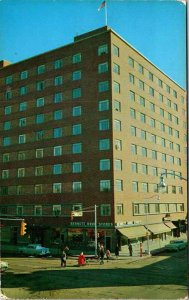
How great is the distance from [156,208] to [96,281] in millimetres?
33149

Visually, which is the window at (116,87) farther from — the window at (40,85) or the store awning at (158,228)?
the store awning at (158,228)

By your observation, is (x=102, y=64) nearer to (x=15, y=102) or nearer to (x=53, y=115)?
(x=53, y=115)

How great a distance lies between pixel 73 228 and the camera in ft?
156

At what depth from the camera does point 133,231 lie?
150ft

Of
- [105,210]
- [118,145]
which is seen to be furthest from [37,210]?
[118,145]

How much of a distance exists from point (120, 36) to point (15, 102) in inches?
795

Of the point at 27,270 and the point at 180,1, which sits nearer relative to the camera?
the point at 180,1

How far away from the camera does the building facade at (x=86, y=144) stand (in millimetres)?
46469

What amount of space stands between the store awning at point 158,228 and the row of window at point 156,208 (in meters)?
1.97

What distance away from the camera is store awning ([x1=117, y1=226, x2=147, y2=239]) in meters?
43.8

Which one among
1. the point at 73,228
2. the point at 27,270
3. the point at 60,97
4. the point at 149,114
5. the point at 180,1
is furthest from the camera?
the point at 149,114

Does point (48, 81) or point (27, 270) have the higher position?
point (48, 81)

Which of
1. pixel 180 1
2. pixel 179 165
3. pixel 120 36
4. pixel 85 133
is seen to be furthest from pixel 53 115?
pixel 180 1

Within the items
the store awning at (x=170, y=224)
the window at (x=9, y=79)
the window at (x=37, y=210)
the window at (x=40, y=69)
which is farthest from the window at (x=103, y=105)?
the store awning at (x=170, y=224)
